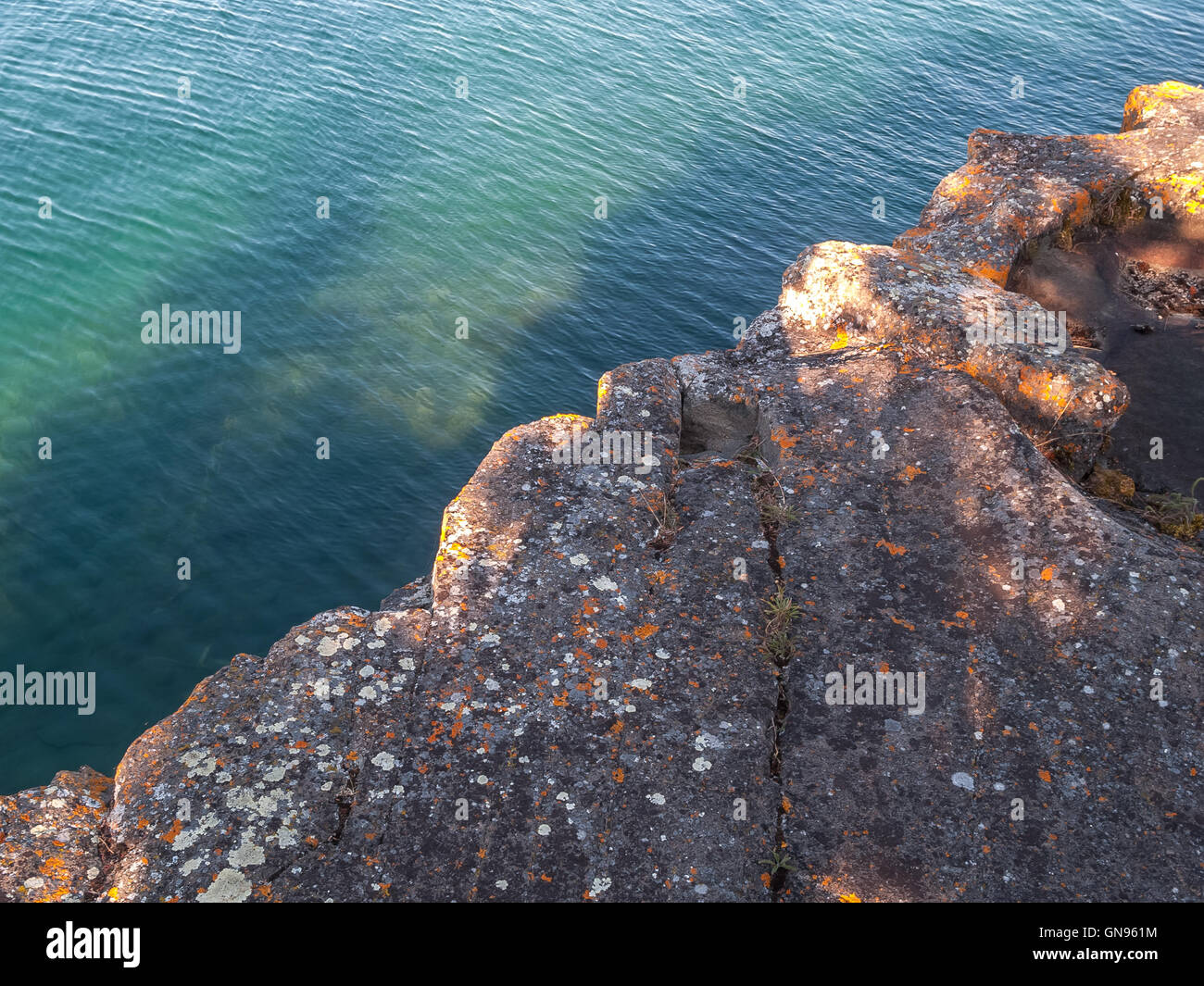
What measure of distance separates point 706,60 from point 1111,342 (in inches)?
1390

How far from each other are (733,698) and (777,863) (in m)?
1.51

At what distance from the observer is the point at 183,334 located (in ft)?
82.5

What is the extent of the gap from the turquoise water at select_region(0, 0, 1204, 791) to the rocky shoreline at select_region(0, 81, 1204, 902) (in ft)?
34.8

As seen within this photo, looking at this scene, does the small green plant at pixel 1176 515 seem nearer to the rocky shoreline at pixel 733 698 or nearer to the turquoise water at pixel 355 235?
the rocky shoreline at pixel 733 698

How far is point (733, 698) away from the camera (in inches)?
319

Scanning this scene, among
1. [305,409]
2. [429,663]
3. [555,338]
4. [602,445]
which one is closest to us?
[429,663]

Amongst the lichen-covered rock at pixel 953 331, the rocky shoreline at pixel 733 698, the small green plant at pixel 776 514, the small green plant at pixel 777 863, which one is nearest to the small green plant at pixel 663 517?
the rocky shoreline at pixel 733 698

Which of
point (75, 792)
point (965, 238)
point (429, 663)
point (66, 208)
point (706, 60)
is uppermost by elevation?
point (706, 60)

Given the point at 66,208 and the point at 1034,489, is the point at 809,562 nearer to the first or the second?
the point at 1034,489

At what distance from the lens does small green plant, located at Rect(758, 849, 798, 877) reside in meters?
7.00

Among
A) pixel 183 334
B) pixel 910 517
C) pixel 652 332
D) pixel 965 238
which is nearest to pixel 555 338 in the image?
pixel 652 332

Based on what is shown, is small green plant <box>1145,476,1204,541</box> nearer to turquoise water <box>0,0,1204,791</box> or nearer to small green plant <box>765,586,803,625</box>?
small green plant <box>765,586,803,625</box>

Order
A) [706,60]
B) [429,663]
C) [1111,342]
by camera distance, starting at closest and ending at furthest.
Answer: [429,663]
[1111,342]
[706,60]

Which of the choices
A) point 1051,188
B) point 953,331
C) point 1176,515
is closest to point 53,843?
point 953,331
